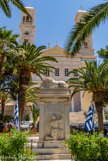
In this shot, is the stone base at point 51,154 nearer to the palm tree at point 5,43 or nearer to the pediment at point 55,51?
the palm tree at point 5,43

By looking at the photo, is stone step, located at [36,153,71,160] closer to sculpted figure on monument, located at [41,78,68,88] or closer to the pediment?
sculpted figure on monument, located at [41,78,68,88]

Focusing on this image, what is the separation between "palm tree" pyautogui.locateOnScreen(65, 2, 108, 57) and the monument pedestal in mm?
2866

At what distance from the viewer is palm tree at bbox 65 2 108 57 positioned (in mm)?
7246

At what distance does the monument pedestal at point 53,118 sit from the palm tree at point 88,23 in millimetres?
2866

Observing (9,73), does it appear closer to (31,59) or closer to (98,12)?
(31,59)

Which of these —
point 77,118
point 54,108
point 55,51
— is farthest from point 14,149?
point 55,51

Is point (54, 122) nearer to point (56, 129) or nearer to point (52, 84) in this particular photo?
point (56, 129)

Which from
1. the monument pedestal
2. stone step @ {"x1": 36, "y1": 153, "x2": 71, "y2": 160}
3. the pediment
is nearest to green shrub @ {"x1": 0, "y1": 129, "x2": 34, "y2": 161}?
stone step @ {"x1": 36, "y1": 153, "x2": 71, "y2": 160}

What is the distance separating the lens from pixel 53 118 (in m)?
9.01

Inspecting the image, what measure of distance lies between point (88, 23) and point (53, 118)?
477 centimetres

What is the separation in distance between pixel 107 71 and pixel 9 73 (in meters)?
10.9

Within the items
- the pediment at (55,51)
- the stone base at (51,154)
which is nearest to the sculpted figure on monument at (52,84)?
the stone base at (51,154)

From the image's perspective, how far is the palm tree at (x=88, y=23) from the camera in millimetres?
7246

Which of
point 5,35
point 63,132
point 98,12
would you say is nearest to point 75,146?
point 63,132
